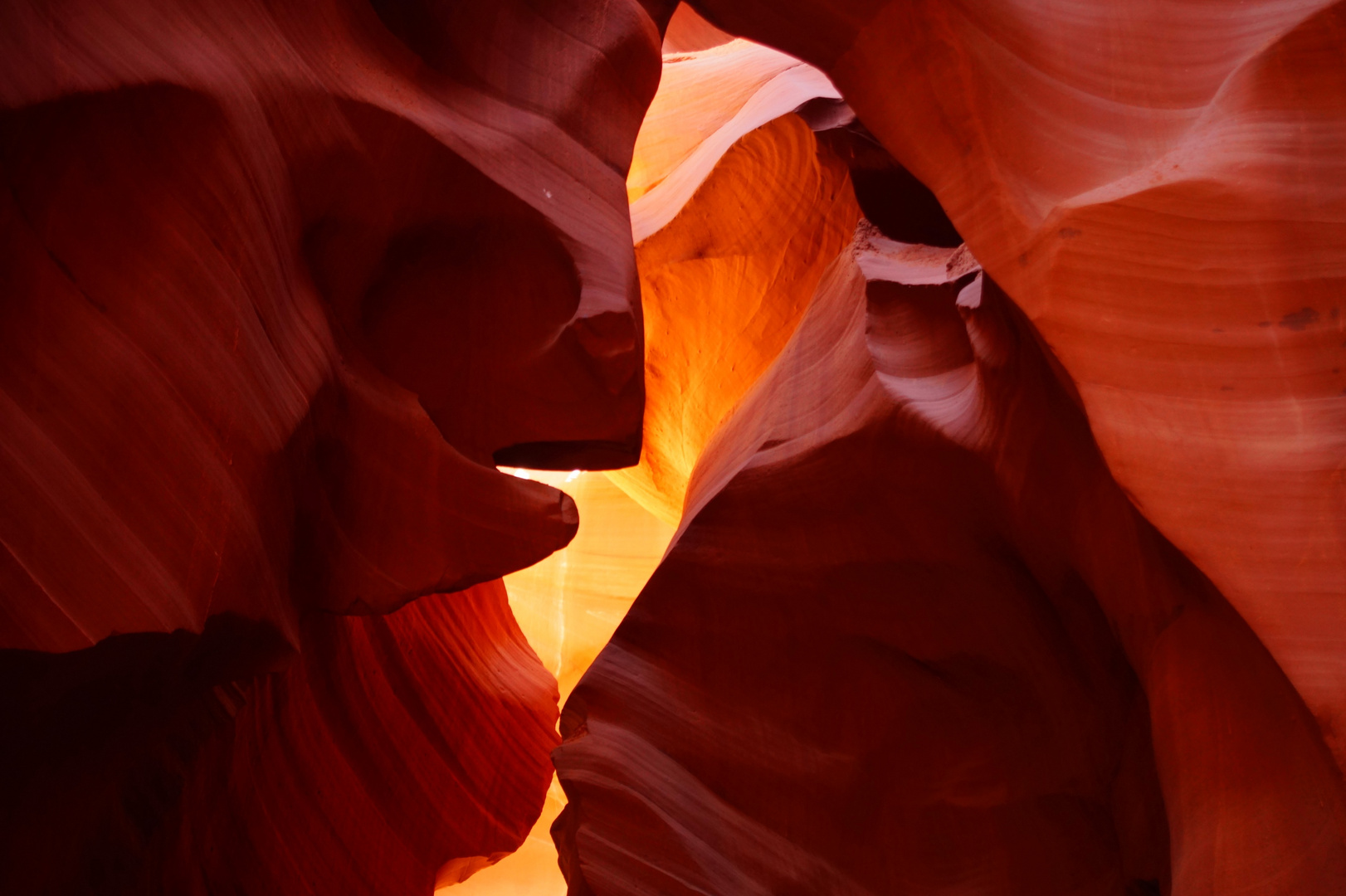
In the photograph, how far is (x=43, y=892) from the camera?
2838 mm

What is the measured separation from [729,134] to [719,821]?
3398 millimetres

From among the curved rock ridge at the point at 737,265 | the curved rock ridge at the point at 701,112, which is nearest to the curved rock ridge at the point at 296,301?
the curved rock ridge at the point at 737,265

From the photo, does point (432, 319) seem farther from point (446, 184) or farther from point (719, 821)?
point (719, 821)

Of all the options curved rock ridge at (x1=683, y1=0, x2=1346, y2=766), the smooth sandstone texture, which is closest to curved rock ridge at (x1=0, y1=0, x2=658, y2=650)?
curved rock ridge at (x1=683, y1=0, x2=1346, y2=766)

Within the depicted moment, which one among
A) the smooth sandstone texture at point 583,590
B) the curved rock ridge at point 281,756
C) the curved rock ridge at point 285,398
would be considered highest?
the curved rock ridge at point 285,398

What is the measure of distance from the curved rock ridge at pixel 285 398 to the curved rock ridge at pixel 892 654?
0.77 m

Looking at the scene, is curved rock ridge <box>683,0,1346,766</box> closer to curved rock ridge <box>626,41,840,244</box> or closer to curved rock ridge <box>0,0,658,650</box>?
curved rock ridge <box>0,0,658,650</box>

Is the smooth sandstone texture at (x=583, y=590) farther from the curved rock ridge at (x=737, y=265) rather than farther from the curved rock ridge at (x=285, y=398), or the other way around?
the curved rock ridge at (x=285, y=398)

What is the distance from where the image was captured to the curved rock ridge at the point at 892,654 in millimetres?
3451

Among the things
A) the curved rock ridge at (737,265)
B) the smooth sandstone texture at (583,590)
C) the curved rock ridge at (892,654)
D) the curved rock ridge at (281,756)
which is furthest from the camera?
the smooth sandstone texture at (583,590)

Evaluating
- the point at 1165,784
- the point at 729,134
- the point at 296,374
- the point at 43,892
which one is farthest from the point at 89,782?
the point at 729,134

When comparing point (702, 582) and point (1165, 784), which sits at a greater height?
point (1165, 784)

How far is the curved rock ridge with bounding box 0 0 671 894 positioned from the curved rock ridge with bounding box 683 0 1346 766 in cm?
146

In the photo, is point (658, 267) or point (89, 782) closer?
point (89, 782)
